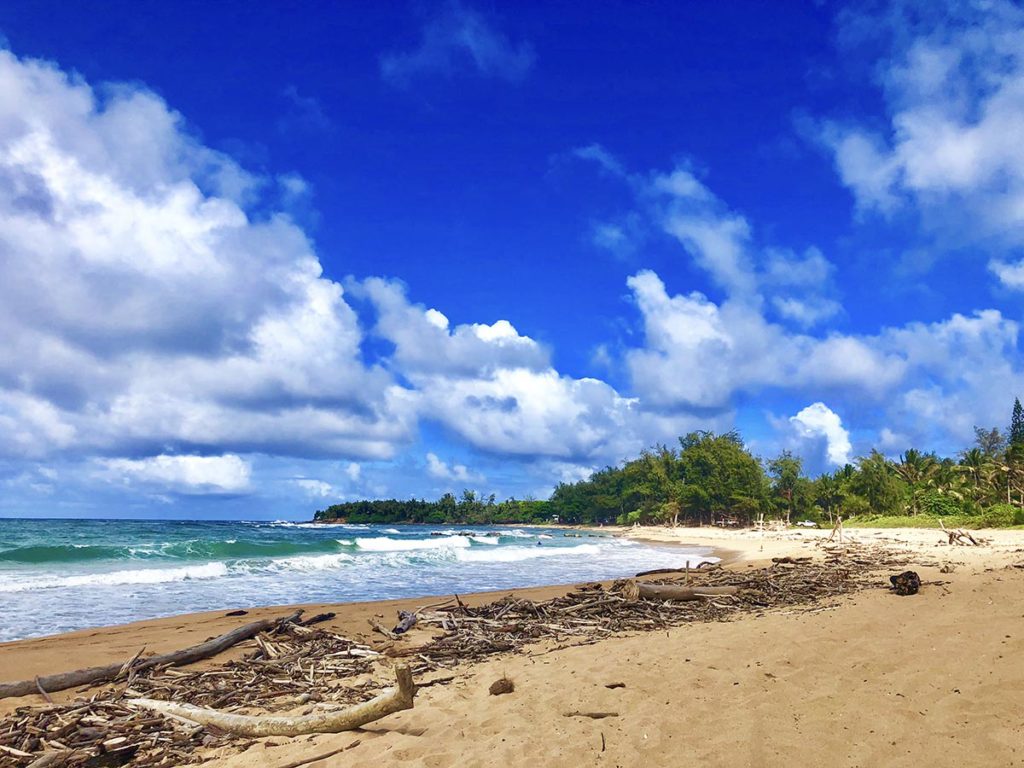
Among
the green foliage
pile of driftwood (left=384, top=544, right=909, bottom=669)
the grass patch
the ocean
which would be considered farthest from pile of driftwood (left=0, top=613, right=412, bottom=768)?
the green foliage

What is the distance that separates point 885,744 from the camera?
16.0 ft

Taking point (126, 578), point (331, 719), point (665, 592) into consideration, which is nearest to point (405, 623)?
point (665, 592)

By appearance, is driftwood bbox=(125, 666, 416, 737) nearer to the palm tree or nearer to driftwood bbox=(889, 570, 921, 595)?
driftwood bbox=(889, 570, 921, 595)

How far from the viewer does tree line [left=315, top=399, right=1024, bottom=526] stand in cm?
5109

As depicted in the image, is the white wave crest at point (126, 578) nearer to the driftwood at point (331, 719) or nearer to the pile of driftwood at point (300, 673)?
the pile of driftwood at point (300, 673)

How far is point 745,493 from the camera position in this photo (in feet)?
269

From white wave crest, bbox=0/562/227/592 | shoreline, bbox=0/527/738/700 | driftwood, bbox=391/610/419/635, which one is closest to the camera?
shoreline, bbox=0/527/738/700

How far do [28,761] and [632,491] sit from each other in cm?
10285

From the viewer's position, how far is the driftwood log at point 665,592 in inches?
492

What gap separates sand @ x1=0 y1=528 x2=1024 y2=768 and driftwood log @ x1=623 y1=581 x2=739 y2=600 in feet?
8.22

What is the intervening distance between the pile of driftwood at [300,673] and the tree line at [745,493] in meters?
31.6

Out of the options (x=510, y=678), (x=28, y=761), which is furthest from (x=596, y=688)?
(x=28, y=761)

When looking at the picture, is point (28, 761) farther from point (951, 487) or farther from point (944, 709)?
point (951, 487)

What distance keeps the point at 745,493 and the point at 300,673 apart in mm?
81457
